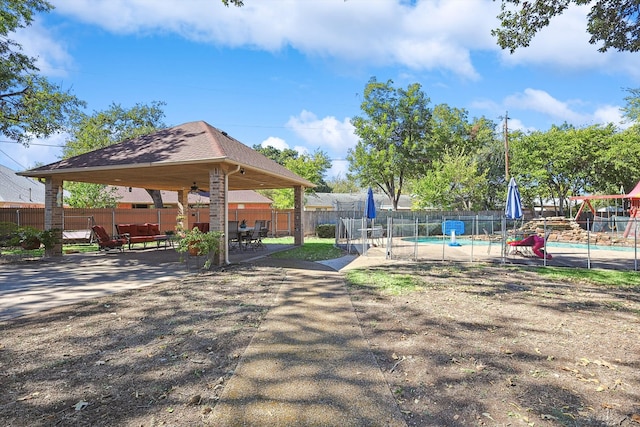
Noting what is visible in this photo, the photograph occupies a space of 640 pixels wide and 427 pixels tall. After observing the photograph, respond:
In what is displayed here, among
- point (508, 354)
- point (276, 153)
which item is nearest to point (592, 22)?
point (508, 354)

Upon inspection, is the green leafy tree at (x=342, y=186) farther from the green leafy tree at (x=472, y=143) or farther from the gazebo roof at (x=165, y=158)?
the gazebo roof at (x=165, y=158)

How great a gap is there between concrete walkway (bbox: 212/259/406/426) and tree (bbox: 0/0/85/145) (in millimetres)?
16834

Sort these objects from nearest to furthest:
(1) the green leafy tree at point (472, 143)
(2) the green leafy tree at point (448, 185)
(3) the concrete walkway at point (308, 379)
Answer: (3) the concrete walkway at point (308, 379)
(2) the green leafy tree at point (448, 185)
(1) the green leafy tree at point (472, 143)

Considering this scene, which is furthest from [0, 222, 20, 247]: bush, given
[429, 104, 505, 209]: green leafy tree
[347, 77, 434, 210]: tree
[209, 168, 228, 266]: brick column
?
[429, 104, 505, 209]: green leafy tree

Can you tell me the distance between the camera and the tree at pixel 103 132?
2220 cm

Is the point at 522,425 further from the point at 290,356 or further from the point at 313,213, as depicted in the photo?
the point at 313,213

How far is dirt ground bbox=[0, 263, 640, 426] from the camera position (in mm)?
2656

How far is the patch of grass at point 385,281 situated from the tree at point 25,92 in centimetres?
1595

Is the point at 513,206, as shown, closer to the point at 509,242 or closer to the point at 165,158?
the point at 509,242

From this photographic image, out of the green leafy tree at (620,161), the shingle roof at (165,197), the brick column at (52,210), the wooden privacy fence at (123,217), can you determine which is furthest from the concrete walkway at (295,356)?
the green leafy tree at (620,161)

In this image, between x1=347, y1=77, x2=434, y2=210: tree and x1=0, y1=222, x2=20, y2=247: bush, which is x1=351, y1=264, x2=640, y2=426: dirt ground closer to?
x1=0, y1=222, x2=20, y2=247: bush

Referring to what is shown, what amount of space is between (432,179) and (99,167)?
951 inches

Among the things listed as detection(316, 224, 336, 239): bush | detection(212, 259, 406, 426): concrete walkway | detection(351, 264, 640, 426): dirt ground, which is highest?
detection(316, 224, 336, 239): bush

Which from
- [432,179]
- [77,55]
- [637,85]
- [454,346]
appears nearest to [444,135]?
[432,179]
